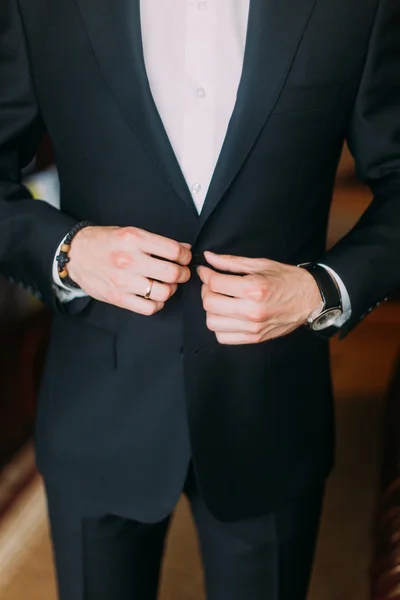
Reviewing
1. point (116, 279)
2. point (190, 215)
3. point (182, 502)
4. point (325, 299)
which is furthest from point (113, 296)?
point (182, 502)

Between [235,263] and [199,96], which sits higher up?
[199,96]

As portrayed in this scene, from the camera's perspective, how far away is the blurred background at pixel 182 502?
1.71 metres

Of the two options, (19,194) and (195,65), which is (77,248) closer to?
(19,194)

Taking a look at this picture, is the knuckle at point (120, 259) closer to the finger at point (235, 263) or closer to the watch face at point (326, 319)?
the finger at point (235, 263)

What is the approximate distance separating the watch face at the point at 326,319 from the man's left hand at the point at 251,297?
0.10 ft

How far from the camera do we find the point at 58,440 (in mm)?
918

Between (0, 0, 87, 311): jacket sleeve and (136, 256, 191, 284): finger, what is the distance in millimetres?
131

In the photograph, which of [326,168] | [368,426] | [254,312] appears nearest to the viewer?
[254,312]

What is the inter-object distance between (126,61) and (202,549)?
669 mm

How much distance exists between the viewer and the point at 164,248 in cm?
74

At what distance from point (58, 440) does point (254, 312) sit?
0.35 metres

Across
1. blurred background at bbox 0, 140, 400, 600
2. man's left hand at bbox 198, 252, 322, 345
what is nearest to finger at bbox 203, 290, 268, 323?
man's left hand at bbox 198, 252, 322, 345

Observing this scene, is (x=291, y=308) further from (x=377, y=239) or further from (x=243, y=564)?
(x=243, y=564)

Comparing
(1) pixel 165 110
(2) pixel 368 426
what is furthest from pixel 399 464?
(2) pixel 368 426
